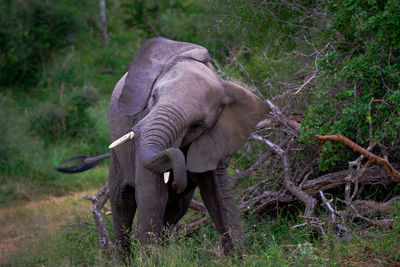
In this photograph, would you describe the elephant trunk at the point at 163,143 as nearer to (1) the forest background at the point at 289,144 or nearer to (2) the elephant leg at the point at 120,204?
(1) the forest background at the point at 289,144

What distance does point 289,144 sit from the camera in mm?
5258

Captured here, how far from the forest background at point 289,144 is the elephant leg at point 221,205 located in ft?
0.66

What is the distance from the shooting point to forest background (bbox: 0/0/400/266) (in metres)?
4.16

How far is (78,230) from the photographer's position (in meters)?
6.02

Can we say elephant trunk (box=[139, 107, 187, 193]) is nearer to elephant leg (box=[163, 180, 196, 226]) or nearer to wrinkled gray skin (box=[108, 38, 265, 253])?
wrinkled gray skin (box=[108, 38, 265, 253])

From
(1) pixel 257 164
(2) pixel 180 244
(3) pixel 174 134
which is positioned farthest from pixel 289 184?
(3) pixel 174 134

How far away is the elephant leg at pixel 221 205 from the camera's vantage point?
4.32 metres

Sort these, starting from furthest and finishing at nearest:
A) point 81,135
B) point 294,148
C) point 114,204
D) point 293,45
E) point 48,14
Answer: point 48,14 < point 81,135 < point 293,45 < point 294,148 < point 114,204

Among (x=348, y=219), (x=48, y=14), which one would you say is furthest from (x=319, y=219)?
(x=48, y=14)

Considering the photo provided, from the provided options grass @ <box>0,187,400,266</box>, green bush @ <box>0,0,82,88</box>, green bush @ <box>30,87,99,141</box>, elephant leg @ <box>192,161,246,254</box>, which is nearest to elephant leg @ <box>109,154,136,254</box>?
grass @ <box>0,187,400,266</box>

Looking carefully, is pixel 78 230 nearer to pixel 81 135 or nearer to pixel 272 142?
pixel 272 142

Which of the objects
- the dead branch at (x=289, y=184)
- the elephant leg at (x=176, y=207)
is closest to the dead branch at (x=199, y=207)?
the elephant leg at (x=176, y=207)

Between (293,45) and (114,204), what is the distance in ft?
11.1

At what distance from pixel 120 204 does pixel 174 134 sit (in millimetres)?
1337
